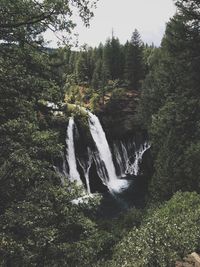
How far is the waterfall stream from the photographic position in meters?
47.0

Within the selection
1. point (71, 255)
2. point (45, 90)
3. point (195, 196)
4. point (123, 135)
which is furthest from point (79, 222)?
point (123, 135)

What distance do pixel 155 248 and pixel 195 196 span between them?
27.7 feet

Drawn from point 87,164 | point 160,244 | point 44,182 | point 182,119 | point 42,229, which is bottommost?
point 87,164

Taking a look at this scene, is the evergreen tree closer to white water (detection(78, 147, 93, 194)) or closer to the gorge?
the gorge

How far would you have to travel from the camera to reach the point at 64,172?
148ft

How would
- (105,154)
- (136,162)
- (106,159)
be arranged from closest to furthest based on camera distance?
(106,159)
(105,154)
(136,162)

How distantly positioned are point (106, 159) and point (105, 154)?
0.68 meters

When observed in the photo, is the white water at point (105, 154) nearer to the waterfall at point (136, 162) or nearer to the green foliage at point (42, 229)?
the waterfall at point (136, 162)

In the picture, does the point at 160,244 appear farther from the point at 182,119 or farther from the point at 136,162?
the point at 136,162

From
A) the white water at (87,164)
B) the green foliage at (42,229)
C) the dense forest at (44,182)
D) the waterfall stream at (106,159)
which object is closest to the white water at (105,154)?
the waterfall stream at (106,159)

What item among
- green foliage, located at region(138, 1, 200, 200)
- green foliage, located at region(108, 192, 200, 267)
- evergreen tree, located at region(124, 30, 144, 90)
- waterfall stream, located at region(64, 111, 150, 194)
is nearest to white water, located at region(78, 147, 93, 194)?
waterfall stream, located at region(64, 111, 150, 194)

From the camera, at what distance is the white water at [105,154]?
4862 centimetres

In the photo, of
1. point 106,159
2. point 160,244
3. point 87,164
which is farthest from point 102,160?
point 160,244

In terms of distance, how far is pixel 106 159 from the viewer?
167 ft
